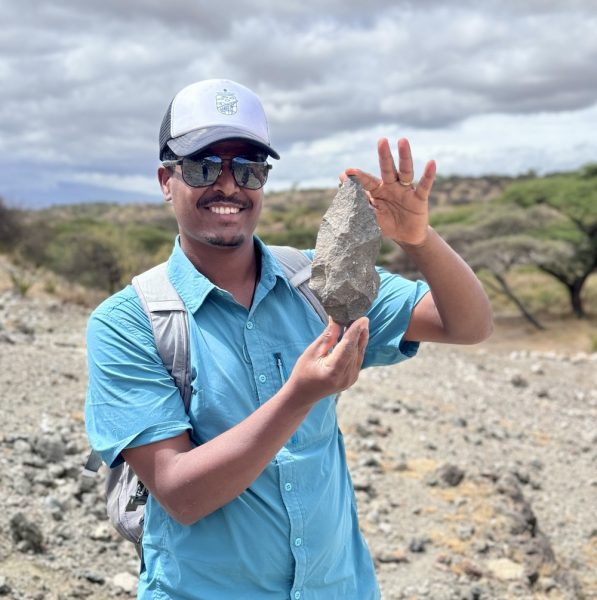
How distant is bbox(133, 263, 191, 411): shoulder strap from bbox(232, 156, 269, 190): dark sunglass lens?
34cm

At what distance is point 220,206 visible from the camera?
83.0 inches

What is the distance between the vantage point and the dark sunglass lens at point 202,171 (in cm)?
208

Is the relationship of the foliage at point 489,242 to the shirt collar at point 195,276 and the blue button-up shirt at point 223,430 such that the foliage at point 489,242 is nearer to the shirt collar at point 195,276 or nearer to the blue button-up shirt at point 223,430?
the shirt collar at point 195,276

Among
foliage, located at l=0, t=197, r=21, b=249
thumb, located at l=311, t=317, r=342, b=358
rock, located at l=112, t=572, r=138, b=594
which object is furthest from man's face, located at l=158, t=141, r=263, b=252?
foliage, located at l=0, t=197, r=21, b=249

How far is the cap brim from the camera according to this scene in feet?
6.66

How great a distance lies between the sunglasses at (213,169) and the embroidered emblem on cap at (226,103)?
0.12 meters

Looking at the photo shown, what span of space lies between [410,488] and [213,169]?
185 inches

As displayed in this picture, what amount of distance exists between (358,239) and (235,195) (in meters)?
0.38

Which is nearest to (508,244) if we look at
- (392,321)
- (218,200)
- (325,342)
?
(392,321)

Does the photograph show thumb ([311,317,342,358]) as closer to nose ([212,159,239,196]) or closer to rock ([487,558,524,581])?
nose ([212,159,239,196])

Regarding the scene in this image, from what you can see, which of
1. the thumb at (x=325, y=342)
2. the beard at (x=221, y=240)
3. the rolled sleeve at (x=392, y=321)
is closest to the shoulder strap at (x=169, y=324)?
the beard at (x=221, y=240)

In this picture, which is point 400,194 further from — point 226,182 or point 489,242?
point 489,242

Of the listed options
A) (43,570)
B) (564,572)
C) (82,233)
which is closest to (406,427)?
(564,572)

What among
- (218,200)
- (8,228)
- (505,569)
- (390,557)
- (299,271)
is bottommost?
(505,569)
